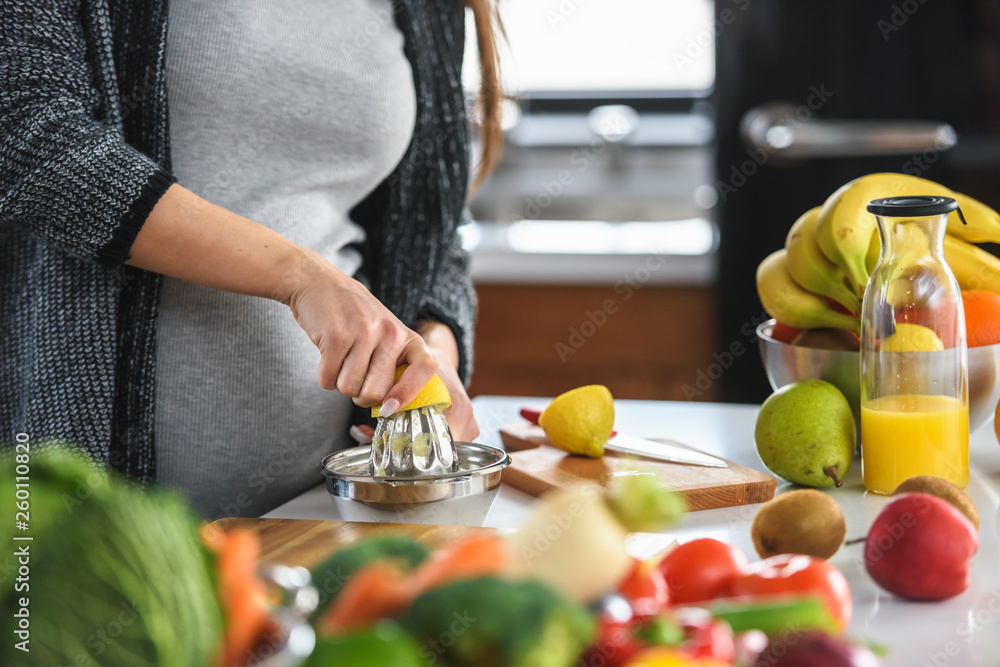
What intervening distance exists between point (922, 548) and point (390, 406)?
396 millimetres

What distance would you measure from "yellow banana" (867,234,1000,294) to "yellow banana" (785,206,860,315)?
0.04 m

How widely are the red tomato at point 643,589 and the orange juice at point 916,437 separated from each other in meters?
0.45

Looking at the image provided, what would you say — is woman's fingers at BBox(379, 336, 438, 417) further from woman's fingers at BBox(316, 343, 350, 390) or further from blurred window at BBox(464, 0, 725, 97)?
blurred window at BBox(464, 0, 725, 97)

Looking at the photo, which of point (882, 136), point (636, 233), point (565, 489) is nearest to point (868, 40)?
point (882, 136)

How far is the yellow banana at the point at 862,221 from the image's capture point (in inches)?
36.5

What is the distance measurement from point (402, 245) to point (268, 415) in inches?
11.1

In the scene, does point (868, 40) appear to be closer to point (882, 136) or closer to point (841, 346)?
point (882, 136)

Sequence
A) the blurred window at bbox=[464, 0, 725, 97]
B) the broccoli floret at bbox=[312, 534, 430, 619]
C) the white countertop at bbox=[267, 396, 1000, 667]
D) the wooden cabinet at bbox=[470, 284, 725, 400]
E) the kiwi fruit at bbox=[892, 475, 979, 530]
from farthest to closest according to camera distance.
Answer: the blurred window at bbox=[464, 0, 725, 97], the wooden cabinet at bbox=[470, 284, 725, 400], the kiwi fruit at bbox=[892, 475, 979, 530], the white countertop at bbox=[267, 396, 1000, 667], the broccoli floret at bbox=[312, 534, 430, 619]

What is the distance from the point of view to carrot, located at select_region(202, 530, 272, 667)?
0.35m

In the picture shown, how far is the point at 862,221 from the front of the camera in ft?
3.05

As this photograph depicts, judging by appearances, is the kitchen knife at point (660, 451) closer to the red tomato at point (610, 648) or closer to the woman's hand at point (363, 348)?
the woman's hand at point (363, 348)

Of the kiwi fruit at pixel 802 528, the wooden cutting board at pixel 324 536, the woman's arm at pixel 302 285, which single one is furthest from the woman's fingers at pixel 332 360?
the kiwi fruit at pixel 802 528

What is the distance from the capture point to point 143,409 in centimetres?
92

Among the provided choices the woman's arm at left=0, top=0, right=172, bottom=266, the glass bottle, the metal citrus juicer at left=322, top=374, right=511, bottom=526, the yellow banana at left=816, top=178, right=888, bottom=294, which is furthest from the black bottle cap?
the woman's arm at left=0, top=0, right=172, bottom=266
